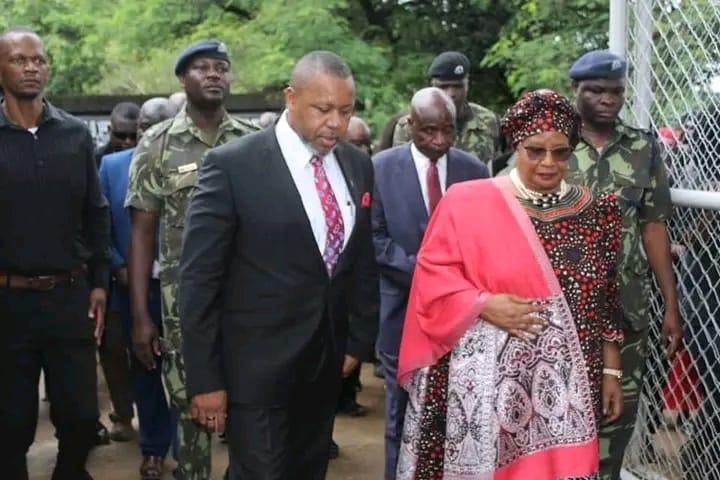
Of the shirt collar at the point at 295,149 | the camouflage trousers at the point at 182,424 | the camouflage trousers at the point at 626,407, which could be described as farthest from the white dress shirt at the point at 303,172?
the camouflage trousers at the point at 626,407

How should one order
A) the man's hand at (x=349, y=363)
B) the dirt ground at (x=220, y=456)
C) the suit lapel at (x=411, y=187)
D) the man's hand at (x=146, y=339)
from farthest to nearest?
the dirt ground at (x=220, y=456) → the suit lapel at (x=411, y=187) → the man's hand at (x=146, y=339) → the man's hand at (x=349, y=363)

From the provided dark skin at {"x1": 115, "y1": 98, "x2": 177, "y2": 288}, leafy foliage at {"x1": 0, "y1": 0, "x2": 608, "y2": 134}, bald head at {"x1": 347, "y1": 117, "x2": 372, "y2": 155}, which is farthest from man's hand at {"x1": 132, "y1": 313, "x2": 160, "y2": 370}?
leafy foliage at {"x1": 0, "y1": 0, "x2": 608, "y2": 134}

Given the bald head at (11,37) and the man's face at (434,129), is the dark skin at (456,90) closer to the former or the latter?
the man's face at (434,129)

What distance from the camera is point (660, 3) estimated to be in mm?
4703

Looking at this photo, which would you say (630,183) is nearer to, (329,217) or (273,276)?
(329,217)

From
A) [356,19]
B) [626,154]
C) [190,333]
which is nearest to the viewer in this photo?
[190,333]

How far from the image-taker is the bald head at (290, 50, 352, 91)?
3.57 meters

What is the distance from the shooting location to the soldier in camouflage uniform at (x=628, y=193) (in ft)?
14.7

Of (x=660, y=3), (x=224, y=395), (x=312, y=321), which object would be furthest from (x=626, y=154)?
(x=224, y=395)

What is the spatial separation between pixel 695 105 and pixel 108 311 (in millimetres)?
3560

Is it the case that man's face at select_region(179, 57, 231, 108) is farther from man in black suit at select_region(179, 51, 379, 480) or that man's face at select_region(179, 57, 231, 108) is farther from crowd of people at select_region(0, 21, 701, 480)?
man in black suit at select_region(179, 51, 379, 480)

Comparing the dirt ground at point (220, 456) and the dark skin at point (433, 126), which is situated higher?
the dark skin at point (433, 126)

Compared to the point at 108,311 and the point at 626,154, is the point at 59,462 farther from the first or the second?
the point at 626,154

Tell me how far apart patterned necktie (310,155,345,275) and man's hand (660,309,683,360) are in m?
1.66
